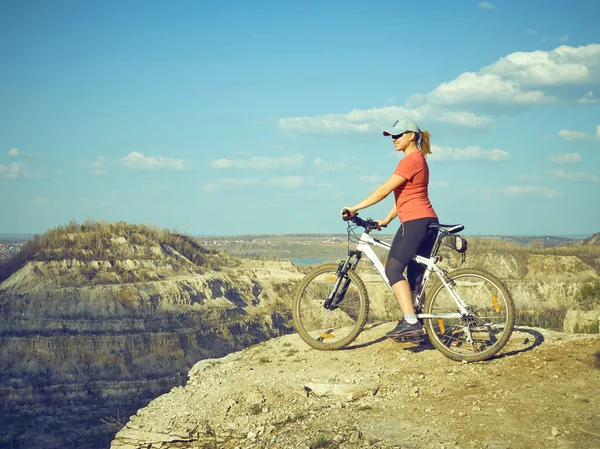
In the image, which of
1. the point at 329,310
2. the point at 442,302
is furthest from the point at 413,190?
the point at 329,310

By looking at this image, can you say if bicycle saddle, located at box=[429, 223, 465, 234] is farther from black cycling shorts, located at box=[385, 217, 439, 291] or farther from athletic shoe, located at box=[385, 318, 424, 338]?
athletic shoe, located at box=[385, 318, 424, 338]

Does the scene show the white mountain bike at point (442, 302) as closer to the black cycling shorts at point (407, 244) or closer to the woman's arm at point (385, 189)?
the black cycling shorts at point (407, 244)

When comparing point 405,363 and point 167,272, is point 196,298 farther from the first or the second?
point 405,363

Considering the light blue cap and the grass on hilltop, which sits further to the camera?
the grass on hilltop

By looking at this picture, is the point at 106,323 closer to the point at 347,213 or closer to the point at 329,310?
the point at 329,310

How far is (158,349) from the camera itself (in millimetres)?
49594

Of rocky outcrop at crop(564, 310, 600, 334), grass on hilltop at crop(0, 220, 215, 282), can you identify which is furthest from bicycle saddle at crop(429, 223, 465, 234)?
grass on hilltop at crop(0, 220, 215, 282)

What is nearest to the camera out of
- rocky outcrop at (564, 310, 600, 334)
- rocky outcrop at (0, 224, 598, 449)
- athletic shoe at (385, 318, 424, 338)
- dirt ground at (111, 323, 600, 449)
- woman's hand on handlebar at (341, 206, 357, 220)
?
dirt ground at (111, 323, 600, 449)

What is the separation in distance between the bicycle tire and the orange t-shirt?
2.76 ft

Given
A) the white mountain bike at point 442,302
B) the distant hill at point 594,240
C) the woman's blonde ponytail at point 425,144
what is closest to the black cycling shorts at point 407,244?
the white mountain bike at point 442,302

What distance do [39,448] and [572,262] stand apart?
4827 cm

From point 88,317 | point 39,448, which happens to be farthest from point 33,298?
point 39,448

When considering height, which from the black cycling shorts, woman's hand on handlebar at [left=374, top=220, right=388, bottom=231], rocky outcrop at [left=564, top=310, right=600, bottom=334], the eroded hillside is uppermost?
woman's hand on handlebar at [left=374, top=220, right=388, bottom=231]

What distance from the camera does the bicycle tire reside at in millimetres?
7480
